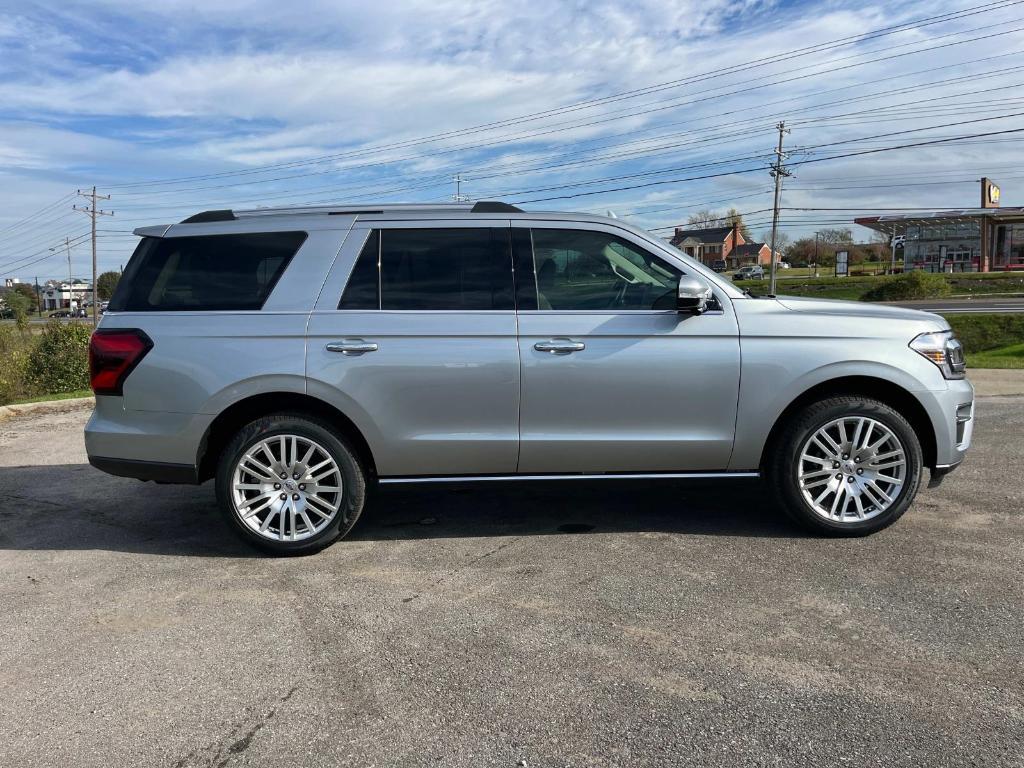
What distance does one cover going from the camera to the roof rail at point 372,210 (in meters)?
4.75

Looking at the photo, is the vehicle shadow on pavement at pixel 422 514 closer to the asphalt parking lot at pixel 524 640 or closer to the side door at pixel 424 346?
the asphalt parking lot at pixel 524 640

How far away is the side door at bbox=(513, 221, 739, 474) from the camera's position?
14.8 ft

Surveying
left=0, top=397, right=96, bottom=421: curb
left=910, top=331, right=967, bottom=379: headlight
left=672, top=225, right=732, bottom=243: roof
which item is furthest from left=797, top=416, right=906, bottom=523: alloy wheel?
left=672, top=225, right=732, bottom=243: roof

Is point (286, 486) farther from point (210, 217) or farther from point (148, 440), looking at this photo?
point (210, 217)

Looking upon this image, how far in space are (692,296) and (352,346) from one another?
1.93m

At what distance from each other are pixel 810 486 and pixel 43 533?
16.0 ft

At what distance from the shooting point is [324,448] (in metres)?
4.50

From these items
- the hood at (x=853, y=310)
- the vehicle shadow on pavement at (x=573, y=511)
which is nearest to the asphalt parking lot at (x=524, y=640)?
the vehicle shadow on pavement at (x=573, y=511)

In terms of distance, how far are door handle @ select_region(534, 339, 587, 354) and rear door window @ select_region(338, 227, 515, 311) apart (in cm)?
31

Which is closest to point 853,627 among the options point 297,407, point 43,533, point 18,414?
point 297,407

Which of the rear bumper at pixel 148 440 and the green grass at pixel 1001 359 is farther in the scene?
the green grass at pixel 1001 359

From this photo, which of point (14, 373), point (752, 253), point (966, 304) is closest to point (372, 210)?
point (14, 373)

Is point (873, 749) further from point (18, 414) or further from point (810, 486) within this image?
point (18, 414)

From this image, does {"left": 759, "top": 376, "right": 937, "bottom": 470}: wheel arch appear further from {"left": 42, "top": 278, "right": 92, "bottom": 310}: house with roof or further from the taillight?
{"left": 42, "top": 278, "right": 92, "bottom": 310}: house with roof
